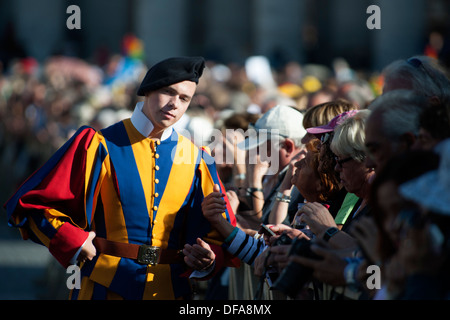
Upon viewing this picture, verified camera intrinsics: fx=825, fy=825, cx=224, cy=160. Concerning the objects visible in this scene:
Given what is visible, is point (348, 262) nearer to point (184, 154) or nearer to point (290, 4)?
point (184, 154)

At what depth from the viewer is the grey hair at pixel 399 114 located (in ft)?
9.94

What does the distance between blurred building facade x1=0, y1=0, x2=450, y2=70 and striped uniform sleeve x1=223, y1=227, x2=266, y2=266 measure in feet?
44.5

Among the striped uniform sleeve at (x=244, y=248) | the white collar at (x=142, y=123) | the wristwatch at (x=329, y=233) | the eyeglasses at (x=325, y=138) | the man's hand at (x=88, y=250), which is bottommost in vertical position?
the striped uniform sleeve at (x=244, y=248)

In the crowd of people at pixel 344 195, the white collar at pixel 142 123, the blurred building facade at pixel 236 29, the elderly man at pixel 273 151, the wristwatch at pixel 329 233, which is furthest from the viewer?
the blurred building facade at pixel 236 29

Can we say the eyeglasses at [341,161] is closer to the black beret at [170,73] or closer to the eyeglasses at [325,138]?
the eyeglasses at [325,138]

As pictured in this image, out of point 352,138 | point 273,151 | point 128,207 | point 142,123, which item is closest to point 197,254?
point 128,207

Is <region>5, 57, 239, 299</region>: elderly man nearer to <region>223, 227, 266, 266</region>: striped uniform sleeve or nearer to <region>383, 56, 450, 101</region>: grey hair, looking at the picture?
<region>223, 227, 266, 266</region>: striped uniform sleeve

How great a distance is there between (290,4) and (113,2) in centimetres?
1290

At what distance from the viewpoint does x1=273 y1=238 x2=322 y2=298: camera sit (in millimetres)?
3201

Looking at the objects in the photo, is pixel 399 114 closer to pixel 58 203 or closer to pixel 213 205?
pixel 213 205

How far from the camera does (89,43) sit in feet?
109

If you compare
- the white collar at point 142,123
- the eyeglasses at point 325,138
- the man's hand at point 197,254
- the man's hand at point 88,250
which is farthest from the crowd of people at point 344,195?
the man's hand at point 88,250

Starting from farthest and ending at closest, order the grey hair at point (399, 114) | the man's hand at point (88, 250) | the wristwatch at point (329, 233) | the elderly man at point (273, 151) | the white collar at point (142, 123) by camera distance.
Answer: the elderly man at point (273, 151)
the white collar at point (142, 123)
the man's hand at point (88, 250)
the wristwatch at point (329, 233)
the grey hair at point (399, 114)

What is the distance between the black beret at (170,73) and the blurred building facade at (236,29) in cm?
1358
